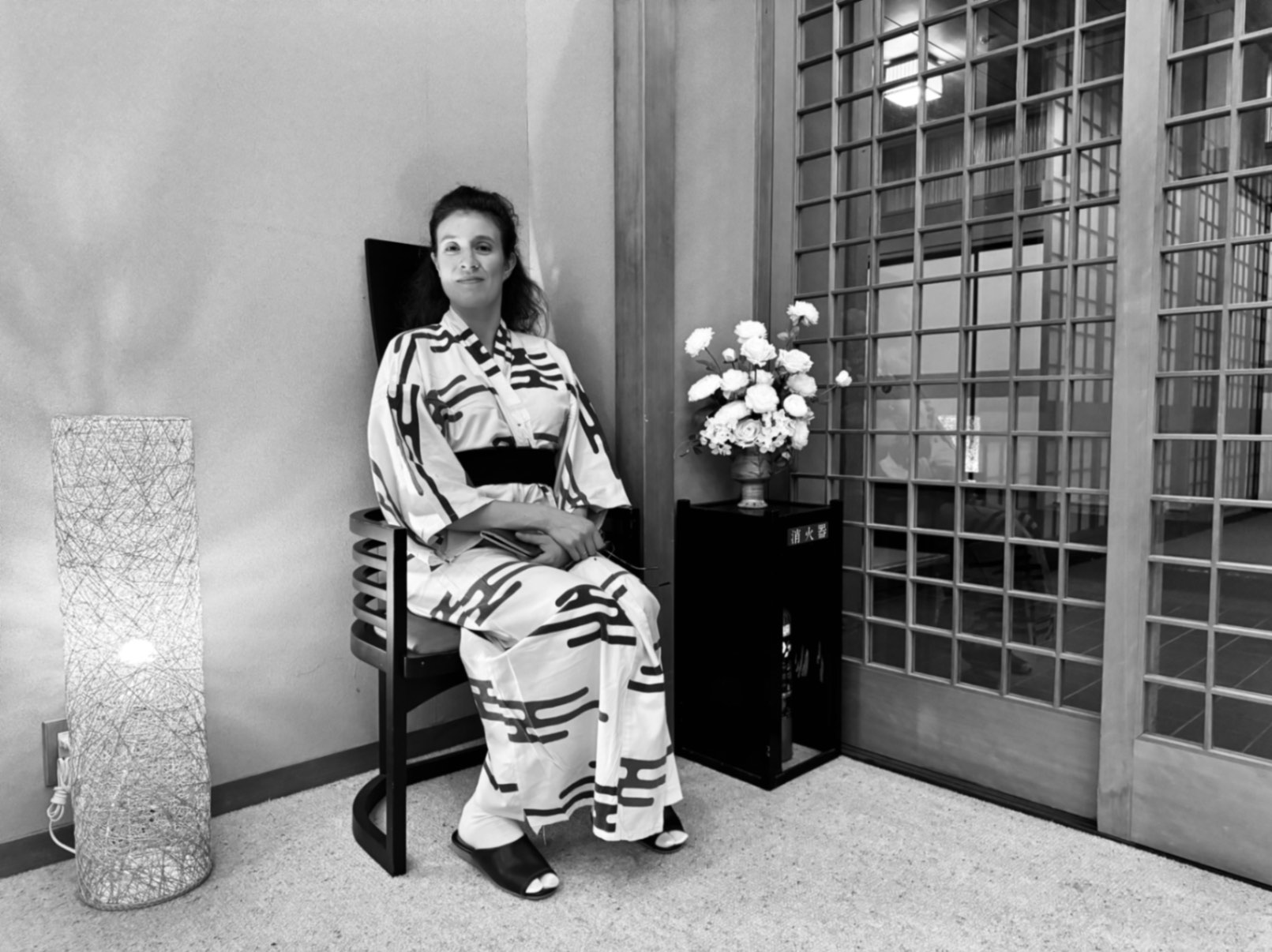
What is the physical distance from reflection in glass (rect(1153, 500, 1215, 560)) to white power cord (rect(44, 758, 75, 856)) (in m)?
2.22

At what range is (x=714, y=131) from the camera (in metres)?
2.47

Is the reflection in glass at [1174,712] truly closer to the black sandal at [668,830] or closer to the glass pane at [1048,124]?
the black sandal at [668,830]

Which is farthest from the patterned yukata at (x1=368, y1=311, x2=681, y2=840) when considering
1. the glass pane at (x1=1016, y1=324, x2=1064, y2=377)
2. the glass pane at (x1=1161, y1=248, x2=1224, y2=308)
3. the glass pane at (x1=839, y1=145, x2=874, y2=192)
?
the glass pane at (x1=1161, y1=248, x2=1224, y2=308)

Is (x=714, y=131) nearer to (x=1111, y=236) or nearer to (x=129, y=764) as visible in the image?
(x=1111, y=236)

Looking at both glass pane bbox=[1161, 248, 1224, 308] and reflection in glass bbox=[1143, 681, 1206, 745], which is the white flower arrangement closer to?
glass pane bbox=[1161, 248, 1224, 308]

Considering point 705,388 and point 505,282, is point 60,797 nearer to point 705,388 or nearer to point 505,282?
point 505,282

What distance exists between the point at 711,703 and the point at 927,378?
3.32 feet

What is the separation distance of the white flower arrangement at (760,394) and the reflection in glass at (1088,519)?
0.61 meters

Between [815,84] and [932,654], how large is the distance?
1.61m

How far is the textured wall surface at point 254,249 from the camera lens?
1744 mm

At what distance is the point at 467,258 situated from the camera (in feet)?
6.66

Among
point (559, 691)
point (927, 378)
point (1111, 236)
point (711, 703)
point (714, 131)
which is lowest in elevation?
point (711, 703)

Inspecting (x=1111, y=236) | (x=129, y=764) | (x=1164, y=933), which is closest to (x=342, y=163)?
(x=129, y=764)

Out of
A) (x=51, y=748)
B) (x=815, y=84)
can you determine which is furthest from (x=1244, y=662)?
(x=51, y=748)
